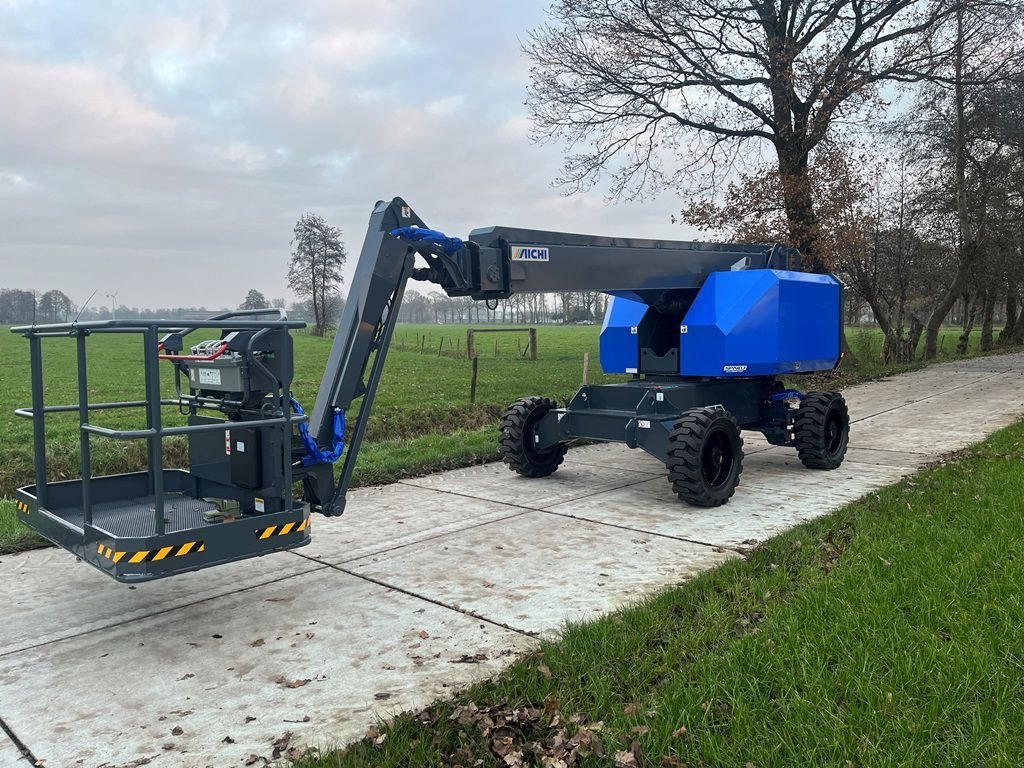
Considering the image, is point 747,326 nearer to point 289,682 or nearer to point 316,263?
point 289,682

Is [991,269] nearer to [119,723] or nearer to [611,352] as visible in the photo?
[611,352]

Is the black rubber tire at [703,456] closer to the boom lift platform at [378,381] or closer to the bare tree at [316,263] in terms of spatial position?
the boom lift platform at [378,381]

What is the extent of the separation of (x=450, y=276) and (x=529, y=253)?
2.77 feet

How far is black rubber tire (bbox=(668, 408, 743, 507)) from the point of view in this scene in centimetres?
711

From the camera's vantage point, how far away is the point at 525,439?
28.1 ft

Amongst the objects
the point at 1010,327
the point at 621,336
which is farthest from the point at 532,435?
the point at 1010,327

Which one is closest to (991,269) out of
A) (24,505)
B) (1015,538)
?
(1015,538)

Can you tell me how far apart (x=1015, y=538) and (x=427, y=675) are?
4.16 m

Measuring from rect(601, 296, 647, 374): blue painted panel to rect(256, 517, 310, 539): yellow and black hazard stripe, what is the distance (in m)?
5.00

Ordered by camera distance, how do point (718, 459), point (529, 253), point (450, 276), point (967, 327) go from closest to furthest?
point (450, 276) → point (529, 253) → point (718, 459) → point (967, 327)

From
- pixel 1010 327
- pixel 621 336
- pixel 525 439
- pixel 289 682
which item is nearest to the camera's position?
pixel 289 682

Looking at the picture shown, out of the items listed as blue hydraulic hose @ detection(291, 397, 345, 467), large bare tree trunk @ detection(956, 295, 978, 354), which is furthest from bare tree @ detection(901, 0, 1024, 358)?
blue hydraulic hose @ detection(291, 397, 345, 467)

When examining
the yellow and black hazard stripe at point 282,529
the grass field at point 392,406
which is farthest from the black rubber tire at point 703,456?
the yellow and black hazard stripe at point 282,529

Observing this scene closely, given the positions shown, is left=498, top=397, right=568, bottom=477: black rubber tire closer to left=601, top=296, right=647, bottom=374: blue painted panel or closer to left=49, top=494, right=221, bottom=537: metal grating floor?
left=601, top=296, right=647, bottom=374: blue painted panel
